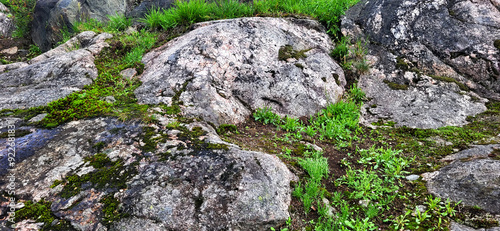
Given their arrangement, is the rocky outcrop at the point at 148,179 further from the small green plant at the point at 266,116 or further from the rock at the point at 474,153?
the rock at the point at 474,153

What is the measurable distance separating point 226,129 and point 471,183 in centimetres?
307

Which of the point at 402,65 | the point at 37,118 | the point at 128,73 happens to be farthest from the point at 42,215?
the point at 402,65

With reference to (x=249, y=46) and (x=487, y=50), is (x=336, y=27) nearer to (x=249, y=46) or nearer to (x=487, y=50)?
(x=249, y=46)

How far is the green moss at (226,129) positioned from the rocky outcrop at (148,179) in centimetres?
67

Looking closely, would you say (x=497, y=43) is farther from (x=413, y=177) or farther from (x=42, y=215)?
(x=42, y=215)

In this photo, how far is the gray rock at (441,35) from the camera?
5.48m

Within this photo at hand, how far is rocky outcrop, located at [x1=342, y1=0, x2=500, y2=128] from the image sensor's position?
514cm

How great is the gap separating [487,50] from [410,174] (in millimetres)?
4080

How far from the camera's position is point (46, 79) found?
15.5 feet

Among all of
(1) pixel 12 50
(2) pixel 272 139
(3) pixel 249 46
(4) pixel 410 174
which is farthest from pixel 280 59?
(1) pixel 12 50

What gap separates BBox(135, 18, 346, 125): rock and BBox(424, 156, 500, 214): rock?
2.35 metres

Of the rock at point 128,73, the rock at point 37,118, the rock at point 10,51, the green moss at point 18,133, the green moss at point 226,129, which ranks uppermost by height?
the rock at point 128,73

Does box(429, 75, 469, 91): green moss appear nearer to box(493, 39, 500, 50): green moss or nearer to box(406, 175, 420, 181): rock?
box(493, 39, 500, 50): green moss

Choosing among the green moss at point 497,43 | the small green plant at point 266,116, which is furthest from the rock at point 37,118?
the green moss at point 497,43
